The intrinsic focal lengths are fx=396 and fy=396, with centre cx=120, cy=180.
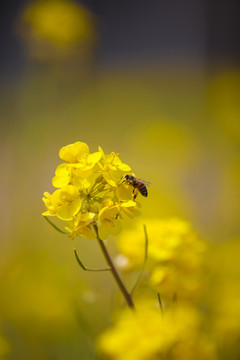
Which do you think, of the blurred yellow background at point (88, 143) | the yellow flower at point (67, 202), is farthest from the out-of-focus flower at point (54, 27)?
the yellow flower at point (67, 202)

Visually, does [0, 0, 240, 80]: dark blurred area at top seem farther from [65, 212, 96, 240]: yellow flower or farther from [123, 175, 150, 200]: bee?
[65, 212, 96, 240]: yellow flower

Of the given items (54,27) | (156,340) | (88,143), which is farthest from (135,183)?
(88,143)

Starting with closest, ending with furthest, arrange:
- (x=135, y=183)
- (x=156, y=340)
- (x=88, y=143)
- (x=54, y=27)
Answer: (x=156, y=340) < (x=135, y=183) < (x=54, y=27) < (x=88, y=143)

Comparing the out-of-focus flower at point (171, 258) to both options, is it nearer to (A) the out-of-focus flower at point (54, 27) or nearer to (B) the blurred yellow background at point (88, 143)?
(B) the blurred yellow background at point (88, 143)

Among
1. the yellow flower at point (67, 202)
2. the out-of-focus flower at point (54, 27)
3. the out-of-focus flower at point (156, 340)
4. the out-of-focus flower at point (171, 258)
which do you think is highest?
the out-of-focus flower at point (54, 27)

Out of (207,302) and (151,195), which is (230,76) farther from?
(207,302)

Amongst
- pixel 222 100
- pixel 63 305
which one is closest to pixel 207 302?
pixel 63 305

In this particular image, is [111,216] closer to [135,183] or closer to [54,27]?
[135,183]
